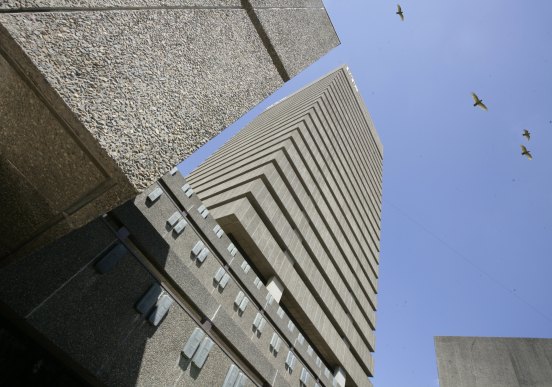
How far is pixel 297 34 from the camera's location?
397 cm

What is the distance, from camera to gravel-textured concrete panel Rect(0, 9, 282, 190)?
5.47 ft

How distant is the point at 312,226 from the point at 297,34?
65.3 feet

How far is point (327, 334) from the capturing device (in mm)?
20625

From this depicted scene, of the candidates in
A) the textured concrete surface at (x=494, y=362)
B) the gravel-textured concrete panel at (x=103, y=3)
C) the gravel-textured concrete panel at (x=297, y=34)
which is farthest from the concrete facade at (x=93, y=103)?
the textured concrete surface at (x=494, y=362)

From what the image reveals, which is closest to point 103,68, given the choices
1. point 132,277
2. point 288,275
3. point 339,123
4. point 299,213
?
point 132,277

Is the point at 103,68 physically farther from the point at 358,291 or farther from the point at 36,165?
the point at 358,291

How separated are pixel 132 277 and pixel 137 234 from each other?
1260 mm

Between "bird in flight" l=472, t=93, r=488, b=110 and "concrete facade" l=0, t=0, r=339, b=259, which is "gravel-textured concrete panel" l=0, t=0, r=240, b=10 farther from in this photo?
"bird in flight" l=472, t=93, r=488, b=110

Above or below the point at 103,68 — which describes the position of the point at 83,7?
above

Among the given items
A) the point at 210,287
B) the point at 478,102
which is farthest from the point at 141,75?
the point at 478,102

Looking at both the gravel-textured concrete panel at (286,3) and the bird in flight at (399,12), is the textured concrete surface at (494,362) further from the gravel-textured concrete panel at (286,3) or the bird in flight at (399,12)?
the bird in flight at (399,12)

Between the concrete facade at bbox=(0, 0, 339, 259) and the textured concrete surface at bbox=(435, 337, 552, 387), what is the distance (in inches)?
242

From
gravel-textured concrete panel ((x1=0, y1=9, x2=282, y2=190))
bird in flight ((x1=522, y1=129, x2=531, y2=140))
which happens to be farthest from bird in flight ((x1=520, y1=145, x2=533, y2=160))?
gravel-textured concrete panel ((x1=0, y1=9, x2=282, y2=190))

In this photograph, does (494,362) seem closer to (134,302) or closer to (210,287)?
(134,302)
